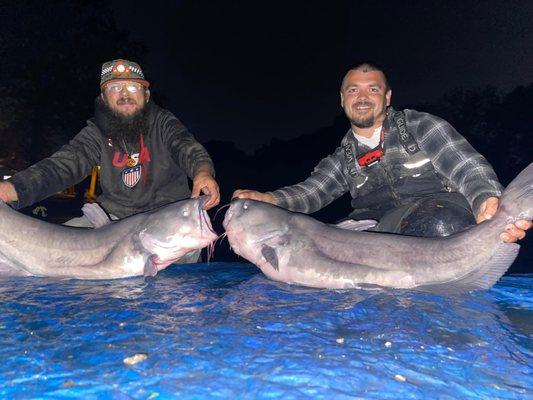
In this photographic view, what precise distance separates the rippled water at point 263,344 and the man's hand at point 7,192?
→ 1.58 m

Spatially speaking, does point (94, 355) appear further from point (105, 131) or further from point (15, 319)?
point (105, 131)

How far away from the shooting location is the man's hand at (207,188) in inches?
173

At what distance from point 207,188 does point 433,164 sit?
8.47 ft

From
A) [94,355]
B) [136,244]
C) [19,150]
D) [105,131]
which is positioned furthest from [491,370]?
[19,150]

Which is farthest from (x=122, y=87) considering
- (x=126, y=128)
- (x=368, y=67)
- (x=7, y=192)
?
(x=368, y=67)

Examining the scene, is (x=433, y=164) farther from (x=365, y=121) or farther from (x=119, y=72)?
(x=119, y=72)

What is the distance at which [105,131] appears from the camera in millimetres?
6023

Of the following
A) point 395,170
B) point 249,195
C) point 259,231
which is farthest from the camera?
point 395,170

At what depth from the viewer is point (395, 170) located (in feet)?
17.1

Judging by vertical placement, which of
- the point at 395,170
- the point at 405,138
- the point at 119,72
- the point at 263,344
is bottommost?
the point at 263,344

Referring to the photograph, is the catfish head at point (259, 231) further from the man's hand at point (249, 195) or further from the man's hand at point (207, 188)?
the man's hand at point (249, 195)

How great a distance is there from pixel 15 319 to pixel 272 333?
1738mm

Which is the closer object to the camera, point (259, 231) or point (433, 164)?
point (259, 231)

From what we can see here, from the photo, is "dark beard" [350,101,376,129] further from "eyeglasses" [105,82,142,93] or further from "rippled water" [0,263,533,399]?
"eyeglasses" [105,82,142,93]
